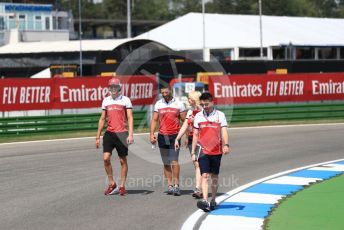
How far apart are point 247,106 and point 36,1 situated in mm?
56488

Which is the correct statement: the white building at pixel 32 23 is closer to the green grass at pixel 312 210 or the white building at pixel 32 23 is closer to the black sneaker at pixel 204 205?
the green grass at pixel 312 210

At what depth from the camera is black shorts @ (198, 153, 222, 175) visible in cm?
1092

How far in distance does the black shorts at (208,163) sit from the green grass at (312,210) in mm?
1105

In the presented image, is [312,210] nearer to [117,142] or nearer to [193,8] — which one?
[117,142]

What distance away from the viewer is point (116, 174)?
15047mm

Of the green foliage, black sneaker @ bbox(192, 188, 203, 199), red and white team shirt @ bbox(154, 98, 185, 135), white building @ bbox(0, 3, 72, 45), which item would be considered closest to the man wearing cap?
red and white team shirt @ bbox(154, 98, 185, 135)

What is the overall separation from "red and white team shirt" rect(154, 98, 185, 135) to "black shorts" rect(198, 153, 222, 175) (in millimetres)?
1651

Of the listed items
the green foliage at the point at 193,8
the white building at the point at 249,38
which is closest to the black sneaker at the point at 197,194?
the white building at the point at 249,38

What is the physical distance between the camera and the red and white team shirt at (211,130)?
1089 cm

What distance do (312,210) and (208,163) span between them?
173cm

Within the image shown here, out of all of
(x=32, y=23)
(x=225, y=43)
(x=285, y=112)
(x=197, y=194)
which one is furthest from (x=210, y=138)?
(x=32, y=23)

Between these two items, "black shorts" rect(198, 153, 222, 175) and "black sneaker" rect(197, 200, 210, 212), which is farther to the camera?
"black shorts" rect(198, 153, 222, 175)

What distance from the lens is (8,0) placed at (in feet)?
267

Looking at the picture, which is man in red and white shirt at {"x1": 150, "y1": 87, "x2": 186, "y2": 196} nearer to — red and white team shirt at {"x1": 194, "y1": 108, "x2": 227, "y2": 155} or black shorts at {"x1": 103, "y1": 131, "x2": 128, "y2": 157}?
black shorts at {"x1": 103, "y1": 131, "x2": 128, "y2": 157}
